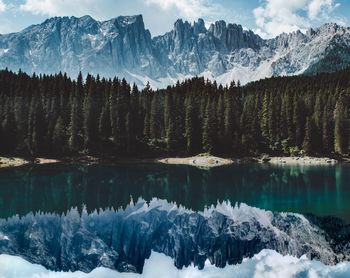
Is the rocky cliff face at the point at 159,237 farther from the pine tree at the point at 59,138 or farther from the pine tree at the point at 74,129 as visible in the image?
the pine tree at the point at 59,138

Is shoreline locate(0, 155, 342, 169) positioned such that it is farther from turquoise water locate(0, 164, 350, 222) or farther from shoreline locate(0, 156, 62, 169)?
turquoise water locate(0, 164, 350, 222)

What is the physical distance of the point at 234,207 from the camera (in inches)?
2295

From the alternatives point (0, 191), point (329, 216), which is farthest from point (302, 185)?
point (0, 191)

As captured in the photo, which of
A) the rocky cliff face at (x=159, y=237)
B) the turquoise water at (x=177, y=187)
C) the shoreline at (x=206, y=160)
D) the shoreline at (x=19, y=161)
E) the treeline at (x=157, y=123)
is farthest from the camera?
the treeline at (x=157, y=123)

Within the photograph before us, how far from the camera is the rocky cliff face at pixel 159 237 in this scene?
3872 cm

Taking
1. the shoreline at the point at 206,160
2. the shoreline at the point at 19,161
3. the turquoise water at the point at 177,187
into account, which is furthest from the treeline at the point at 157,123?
the turquoise water at the point at 177,187

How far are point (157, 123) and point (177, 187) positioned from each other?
153 feet

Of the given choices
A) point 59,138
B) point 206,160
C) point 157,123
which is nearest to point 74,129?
point 59,138

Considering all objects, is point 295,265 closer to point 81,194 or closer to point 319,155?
point 81,194

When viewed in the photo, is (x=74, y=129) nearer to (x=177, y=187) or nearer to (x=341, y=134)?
(x=177, y=187)

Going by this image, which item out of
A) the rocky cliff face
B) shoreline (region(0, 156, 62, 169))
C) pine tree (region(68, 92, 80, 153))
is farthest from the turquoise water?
pine tree (region(68, 92, 80, 153))

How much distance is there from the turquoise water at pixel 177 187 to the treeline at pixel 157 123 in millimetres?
12472

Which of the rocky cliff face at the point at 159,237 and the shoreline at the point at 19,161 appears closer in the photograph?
the rocky cliff face at the point at 159,237

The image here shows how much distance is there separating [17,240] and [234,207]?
26.0 m
